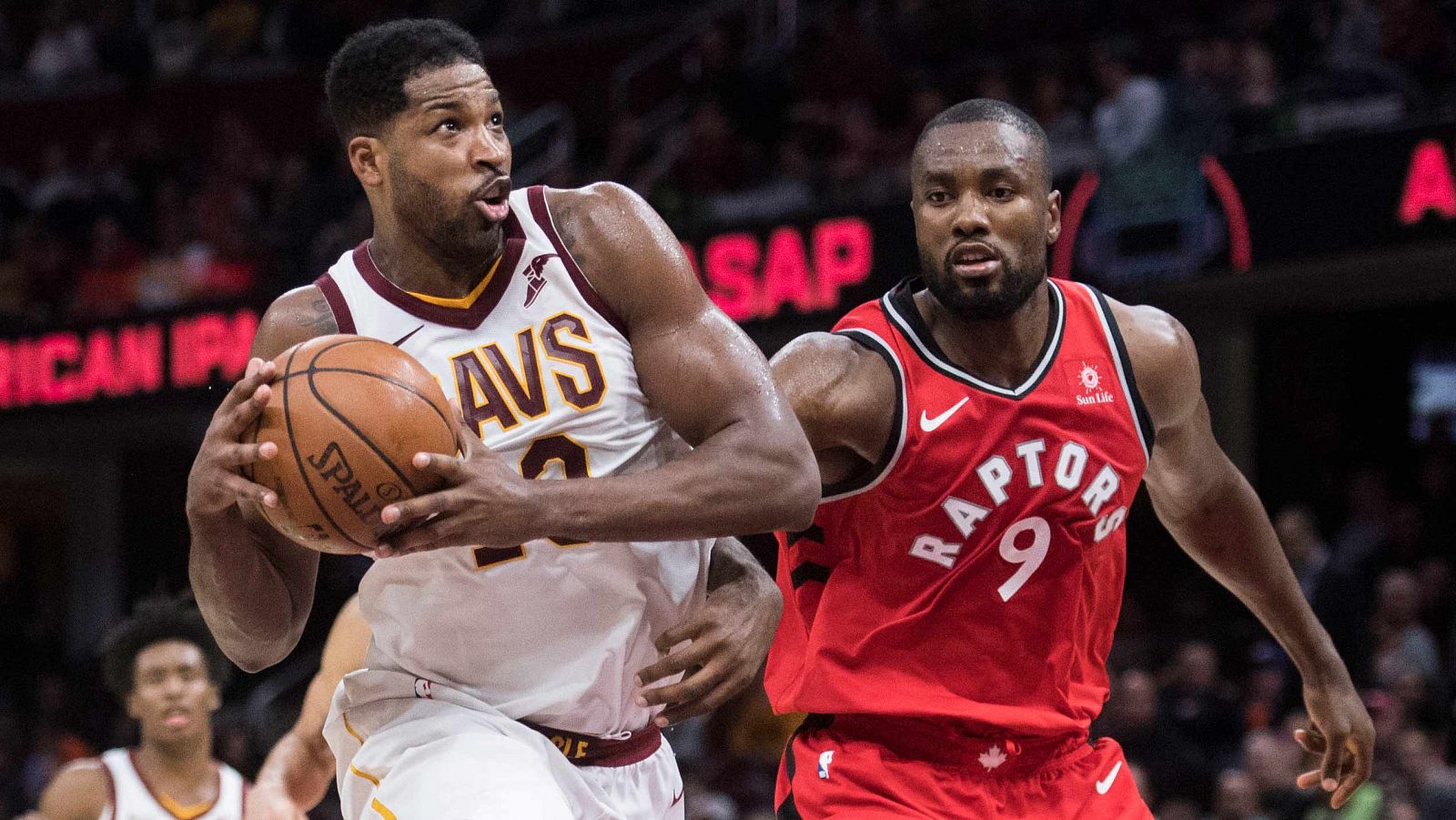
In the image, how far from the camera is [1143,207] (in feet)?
31.4

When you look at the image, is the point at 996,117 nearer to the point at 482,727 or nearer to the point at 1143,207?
the point at 482,727

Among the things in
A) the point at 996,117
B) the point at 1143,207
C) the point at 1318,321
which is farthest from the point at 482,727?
the point at 1318,321

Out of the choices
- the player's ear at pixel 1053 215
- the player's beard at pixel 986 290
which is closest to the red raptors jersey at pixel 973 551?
the player's beard at pixel 986 290

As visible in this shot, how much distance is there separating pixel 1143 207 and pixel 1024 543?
6025 mm

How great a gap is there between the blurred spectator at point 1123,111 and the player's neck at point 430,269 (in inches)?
266

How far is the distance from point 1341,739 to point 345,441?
2560 mm

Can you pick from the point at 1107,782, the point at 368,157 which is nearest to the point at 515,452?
the point at 368,157

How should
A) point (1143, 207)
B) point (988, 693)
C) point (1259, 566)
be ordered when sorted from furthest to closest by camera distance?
point (1143, 207) < point (1259, 566) < point (988, 693)

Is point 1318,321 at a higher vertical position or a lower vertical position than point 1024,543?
lower

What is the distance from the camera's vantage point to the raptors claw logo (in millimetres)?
3479

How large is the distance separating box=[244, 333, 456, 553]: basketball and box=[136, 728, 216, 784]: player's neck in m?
3.32

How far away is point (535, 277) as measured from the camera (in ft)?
11.5

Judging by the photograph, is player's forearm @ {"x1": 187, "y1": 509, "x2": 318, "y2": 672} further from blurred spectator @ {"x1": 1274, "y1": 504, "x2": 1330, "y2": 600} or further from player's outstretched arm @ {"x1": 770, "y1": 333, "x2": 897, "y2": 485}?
blurred spectator @ {"x1": 1274, "y1": 504, "x2": 1330, "y2": 600}

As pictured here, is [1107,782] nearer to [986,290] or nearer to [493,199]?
[986,290]
